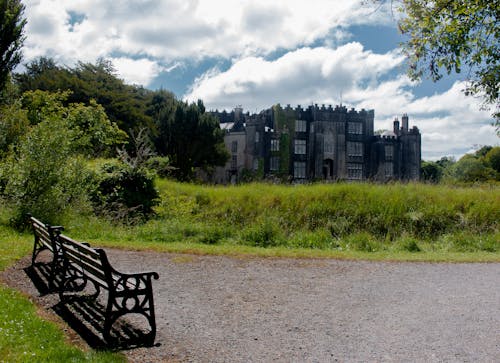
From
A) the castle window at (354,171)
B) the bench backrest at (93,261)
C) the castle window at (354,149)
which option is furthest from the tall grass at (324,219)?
the castle window at (354,171)

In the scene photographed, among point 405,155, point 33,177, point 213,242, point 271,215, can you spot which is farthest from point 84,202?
point 405,155

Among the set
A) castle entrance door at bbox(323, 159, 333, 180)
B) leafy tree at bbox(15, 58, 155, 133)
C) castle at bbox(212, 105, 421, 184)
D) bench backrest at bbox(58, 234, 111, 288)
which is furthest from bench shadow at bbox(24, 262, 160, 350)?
castle entrance door at bbox(323, 159, 333, 180)

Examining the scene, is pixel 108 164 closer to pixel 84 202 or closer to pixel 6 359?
pixel 84 202

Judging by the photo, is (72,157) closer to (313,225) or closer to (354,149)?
(313,225)

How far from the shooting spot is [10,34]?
20.9 meters

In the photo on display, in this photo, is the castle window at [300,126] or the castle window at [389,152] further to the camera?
the castle window at [389,152]

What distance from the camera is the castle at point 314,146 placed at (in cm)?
5038

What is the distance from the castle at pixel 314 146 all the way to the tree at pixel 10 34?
96.8 feet

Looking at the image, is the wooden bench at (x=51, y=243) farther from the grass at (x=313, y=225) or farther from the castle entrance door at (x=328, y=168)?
the castle entrance door at (x=328, y=168)

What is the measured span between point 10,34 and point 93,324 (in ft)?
65.4

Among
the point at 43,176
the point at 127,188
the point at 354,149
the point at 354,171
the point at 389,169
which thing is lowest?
the point at 127,188

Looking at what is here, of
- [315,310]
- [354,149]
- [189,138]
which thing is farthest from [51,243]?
[354,149]

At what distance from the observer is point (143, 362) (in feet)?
14.2

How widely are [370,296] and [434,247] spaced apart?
21.6ft
